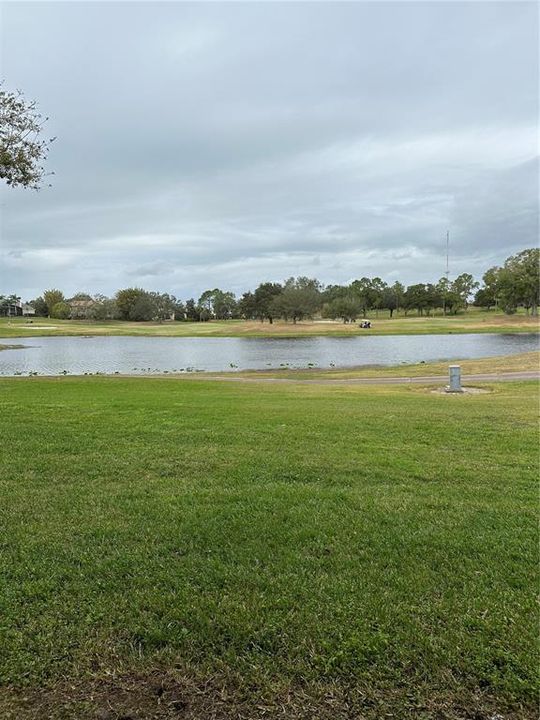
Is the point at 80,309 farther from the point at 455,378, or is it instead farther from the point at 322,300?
the point at 455,378

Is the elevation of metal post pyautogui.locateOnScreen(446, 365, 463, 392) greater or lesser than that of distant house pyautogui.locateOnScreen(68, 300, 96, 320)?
lesser

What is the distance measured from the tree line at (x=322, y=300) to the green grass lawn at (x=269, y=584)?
109 m

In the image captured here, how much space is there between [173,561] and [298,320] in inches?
5024

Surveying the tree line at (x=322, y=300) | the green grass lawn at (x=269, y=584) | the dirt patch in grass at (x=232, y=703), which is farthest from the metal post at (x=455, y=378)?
the tree line at (x=322, y=300)

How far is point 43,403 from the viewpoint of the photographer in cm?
1273

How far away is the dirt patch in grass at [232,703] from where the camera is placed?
2.41 m

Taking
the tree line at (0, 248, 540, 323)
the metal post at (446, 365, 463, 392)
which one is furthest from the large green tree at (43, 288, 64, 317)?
the metal post at (446, 365, 463, 392)

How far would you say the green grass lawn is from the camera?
2561mm

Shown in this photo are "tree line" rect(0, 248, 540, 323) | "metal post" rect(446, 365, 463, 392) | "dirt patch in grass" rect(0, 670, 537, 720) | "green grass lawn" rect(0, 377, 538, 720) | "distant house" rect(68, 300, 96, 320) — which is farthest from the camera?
"distant house" rect(68, 300, 96, 320)

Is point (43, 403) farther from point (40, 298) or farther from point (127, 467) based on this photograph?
point (40, 298)

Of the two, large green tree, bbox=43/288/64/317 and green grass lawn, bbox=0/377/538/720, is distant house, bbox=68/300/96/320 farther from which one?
green grass lawn, bbox=0/377/538/720

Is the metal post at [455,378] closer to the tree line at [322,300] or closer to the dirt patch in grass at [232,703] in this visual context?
the dirt patch in grass at [232,703]

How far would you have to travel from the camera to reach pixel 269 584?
341 centimetres

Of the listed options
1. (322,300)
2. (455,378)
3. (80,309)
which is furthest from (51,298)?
(455,378)
